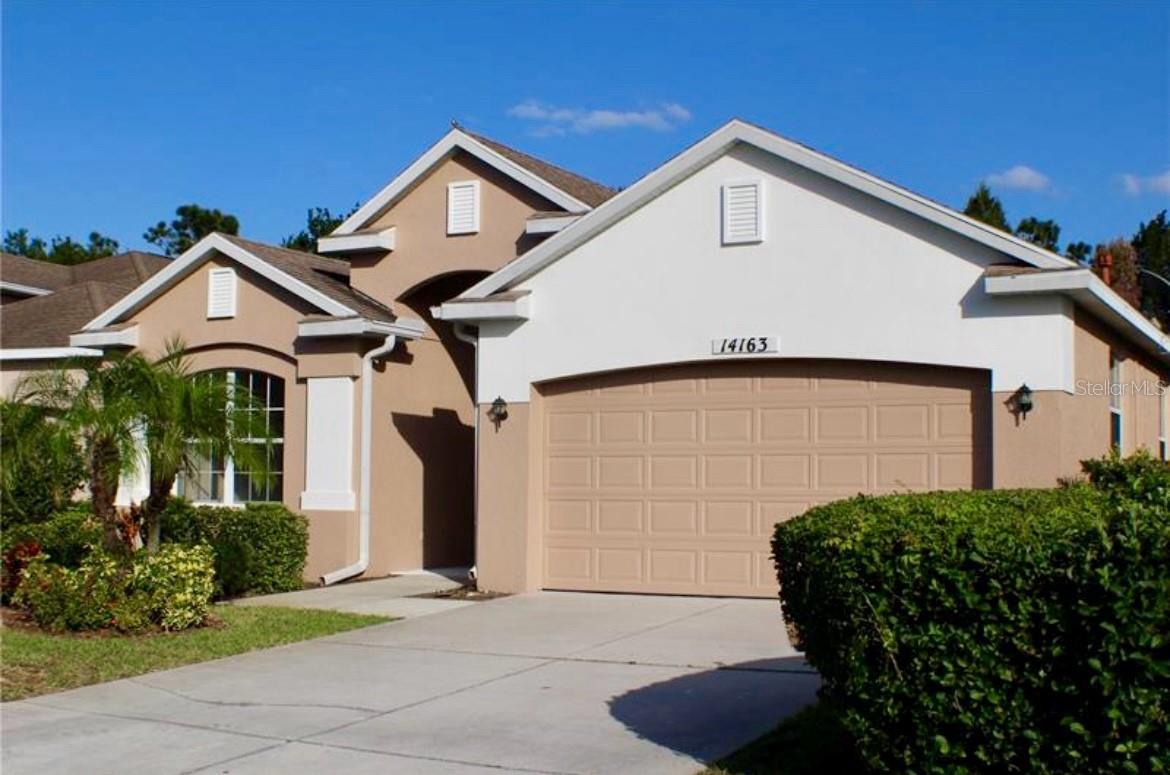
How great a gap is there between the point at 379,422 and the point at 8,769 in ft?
33.8

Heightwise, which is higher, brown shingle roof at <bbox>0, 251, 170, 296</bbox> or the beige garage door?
brown shingle roof at <bbox>0, 251, 170, 296</bbox>

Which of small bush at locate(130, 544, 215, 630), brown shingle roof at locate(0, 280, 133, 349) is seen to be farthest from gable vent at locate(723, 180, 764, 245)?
brown shingle roof at locate(0, 280, 133, 349)

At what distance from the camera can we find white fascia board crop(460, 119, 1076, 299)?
13.1m

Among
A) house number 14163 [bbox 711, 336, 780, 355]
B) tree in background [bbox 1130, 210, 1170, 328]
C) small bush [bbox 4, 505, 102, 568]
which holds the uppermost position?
tree in background [bbox 1130, 210, 1170, 328]

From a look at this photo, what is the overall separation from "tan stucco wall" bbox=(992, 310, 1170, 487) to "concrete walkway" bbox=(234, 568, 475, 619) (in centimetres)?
621

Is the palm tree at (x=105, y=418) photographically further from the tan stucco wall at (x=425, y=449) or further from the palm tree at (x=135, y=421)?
the tan stucco wall at (x=425, y=449)

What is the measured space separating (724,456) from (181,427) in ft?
19.5

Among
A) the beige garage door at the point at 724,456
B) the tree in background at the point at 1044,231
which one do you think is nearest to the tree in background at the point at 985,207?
the tree in background at the point at 1044,231

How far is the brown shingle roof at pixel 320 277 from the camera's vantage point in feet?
58.2

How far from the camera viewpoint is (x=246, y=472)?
57.8 feet

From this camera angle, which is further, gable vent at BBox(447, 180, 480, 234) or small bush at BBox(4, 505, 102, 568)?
gable vent at BBox(447, 180, 480, 234)

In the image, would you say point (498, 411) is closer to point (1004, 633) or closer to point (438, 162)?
point (438, 162)

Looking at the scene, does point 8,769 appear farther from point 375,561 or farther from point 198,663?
point 375,561

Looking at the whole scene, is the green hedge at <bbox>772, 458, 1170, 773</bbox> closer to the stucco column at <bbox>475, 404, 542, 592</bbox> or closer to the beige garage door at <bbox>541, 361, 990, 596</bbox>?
the beige garage door at <bbox>541, 361, 990, 596</bbox>
